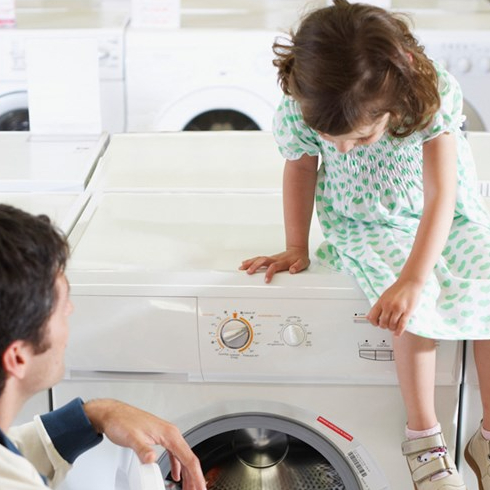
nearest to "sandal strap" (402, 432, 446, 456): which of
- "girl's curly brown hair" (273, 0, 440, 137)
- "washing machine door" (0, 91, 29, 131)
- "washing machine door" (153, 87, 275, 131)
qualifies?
"girl's curly brown hair" (273, 0, 440, 137)

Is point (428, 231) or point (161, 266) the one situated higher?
point (428, 231)

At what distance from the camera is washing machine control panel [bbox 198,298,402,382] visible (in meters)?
1.46

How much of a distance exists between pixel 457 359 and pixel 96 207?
671mm

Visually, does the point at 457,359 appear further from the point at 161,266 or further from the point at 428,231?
the point at 161,266

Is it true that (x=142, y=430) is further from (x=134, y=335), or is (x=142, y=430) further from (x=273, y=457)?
(x=273, y=457)

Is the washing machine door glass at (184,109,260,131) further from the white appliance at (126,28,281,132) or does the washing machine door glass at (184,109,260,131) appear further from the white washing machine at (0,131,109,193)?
the white washing machine at (0,131,109,193)

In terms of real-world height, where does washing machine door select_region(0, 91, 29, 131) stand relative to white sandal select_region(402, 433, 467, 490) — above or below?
below

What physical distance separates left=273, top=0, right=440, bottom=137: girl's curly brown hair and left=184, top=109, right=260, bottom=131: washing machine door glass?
5.21 feet

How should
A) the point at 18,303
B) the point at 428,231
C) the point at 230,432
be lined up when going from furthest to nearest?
the point at 230,432 → the point at 428,231 → the point at 18,303

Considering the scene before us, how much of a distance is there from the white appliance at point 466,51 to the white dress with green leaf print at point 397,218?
1.30 m

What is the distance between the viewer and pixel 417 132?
4.68 ft

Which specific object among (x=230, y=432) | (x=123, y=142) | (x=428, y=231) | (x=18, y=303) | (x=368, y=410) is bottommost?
(x=230, y=432)

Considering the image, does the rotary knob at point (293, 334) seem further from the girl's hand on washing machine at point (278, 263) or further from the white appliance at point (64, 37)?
the white appliance at point (64, 37)

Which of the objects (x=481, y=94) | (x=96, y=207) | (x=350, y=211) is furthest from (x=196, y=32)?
(x=350, y=211)
